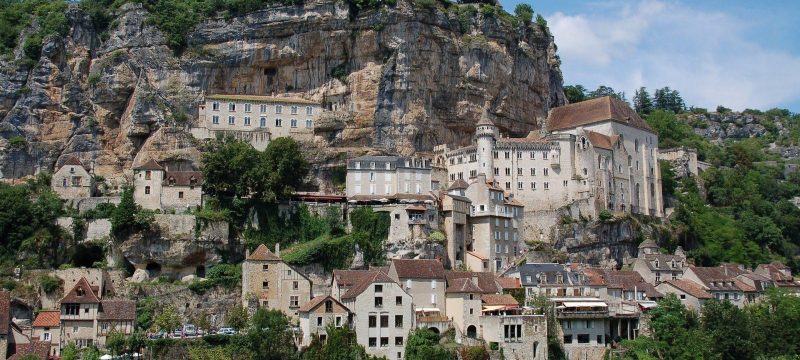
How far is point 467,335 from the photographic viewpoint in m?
60.9

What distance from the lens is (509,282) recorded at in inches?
2618

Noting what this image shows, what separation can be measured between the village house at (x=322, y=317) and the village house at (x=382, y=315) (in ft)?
2.88

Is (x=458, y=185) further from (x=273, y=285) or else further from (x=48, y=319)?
(x=48, y=319)

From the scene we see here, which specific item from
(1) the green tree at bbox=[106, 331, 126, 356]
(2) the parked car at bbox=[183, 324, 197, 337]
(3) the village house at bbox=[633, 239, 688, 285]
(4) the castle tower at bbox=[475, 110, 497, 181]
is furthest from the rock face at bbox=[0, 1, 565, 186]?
(1) the green tree at bbox=[106, 331, 126, 356]

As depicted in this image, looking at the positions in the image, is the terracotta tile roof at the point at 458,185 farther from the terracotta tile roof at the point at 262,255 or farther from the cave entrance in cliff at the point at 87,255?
the cave entrance in cliff at the point at 87,255

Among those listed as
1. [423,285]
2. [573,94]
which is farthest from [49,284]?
[573,94]

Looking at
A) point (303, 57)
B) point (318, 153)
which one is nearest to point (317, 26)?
point (303, 57)

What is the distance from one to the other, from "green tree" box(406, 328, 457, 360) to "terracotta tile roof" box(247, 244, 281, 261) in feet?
39.9

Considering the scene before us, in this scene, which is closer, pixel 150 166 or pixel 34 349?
pixel 34 349

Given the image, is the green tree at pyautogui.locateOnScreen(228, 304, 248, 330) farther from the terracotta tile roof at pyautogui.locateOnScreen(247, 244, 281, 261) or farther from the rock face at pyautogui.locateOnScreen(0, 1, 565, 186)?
the rock face at pyautogui.locateOnScreen(0, 1, 565, 186)

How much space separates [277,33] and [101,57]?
1627cm

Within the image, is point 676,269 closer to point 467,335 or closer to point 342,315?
point 467,335

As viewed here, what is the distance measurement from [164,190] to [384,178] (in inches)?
723

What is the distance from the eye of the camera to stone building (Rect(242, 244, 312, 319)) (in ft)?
207
